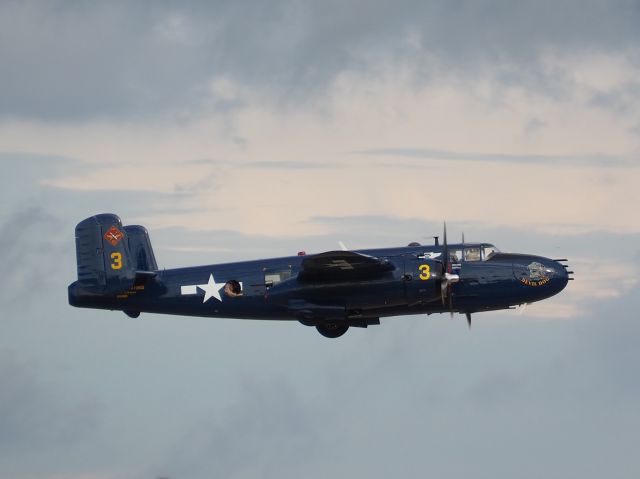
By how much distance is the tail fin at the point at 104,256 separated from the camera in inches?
1989

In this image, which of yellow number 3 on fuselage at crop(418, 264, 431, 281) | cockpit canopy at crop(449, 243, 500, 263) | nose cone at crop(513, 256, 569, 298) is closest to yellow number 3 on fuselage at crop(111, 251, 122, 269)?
yellow number 3 on fuselage at crop(418, 264, 431, 281)

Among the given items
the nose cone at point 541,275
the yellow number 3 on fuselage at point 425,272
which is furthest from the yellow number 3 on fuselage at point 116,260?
the nose cone at point 541,275

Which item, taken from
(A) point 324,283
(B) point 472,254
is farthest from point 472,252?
(A) point 324,283

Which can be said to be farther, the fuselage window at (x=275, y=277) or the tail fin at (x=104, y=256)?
the tail fin at (x=104, y=256)

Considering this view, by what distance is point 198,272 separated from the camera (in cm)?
5075

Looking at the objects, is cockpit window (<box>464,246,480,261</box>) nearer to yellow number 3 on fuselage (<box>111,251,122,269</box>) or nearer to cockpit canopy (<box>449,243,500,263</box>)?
cockpit canopy (<box>449,243,500,263</box>)

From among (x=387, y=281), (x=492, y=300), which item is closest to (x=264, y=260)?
(x=387, y=281)

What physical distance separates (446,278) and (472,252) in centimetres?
211

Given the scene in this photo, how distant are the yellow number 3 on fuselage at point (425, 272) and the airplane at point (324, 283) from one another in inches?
1.4

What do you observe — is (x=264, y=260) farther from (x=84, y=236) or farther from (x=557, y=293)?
(x=557, y=293)

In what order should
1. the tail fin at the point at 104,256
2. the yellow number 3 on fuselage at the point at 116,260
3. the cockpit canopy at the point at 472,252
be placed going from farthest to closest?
the yellow number 3 on fuselage at the point at 116,260 → the tail fin at the point at 104,256 → the cockpit canopy at the point at 472,252

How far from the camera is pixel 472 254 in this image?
163ft

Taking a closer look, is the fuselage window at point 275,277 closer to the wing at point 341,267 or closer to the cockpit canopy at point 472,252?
the wing at point 341,267

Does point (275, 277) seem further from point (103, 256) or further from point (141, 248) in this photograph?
point (141, 248)
